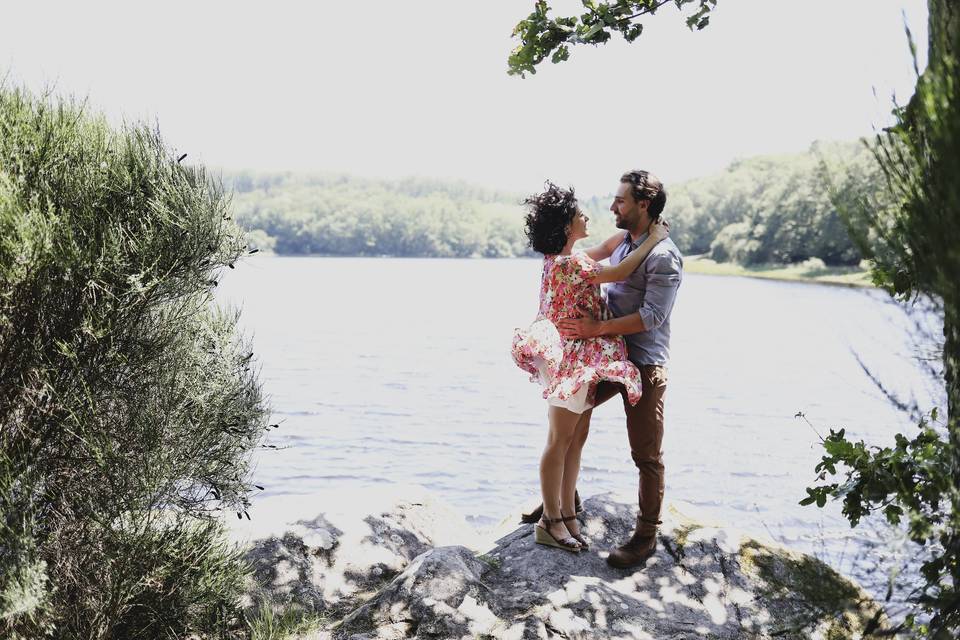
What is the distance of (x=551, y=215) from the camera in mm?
5727

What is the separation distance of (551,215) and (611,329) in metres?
0.89

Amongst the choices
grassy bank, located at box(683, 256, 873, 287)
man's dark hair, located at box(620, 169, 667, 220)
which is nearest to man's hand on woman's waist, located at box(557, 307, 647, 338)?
man's dark hair, located at box(620, 169, 667, 220)

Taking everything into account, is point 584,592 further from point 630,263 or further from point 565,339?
point 630,263

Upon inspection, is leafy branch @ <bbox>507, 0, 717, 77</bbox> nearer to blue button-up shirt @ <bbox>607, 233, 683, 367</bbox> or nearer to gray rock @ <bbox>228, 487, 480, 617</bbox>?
blue button-up shirt @ <bbox>607, 233, 683, 367</bbox>

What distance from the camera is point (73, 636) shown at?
16.0ft

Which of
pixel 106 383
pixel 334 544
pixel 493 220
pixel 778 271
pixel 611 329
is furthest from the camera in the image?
Answer: pixel 493 220

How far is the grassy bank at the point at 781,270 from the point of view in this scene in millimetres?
72125

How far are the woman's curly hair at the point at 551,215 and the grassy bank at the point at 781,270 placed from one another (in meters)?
59.3

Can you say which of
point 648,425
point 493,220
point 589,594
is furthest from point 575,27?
point 493,220

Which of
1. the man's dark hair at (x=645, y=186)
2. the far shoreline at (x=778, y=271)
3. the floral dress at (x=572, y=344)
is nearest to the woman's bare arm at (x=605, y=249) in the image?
the floral dress at (x=572, y=344)

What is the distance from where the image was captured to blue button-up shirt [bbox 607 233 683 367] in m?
5.66

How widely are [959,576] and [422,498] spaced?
5280 mm

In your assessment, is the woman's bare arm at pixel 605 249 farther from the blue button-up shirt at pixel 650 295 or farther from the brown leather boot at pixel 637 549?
the brown leather boot at pixel 637 549

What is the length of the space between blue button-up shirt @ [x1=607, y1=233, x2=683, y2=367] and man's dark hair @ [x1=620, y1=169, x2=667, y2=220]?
0.87 feet
